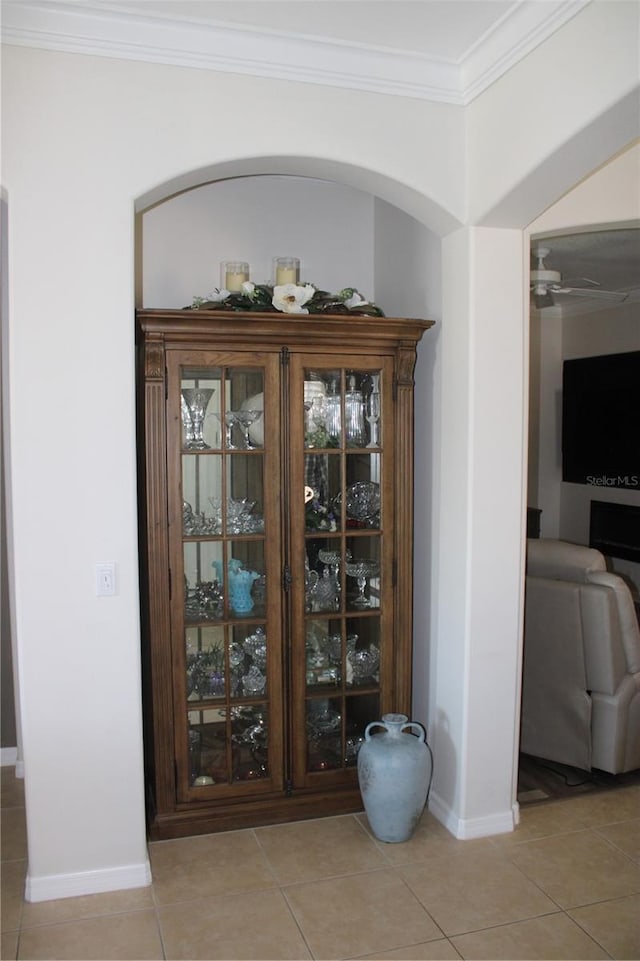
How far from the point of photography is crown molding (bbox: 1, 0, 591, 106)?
2.44 meters

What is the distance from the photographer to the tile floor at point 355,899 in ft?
7.93

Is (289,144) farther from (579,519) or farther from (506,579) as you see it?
(579,519)

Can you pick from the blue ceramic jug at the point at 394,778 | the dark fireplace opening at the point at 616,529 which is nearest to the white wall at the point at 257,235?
the blue ceramic jug at the point at 394,778

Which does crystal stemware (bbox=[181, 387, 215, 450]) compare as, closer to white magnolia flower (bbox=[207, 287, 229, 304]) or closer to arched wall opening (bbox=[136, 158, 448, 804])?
white magnolia flower (bbox=[207, 287, 229, 304])

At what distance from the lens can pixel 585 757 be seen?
355 cm

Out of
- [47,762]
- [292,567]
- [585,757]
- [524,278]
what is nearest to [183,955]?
[47,762]

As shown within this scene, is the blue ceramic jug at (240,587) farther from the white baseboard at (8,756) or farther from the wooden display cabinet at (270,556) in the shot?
the white baseboard at (8,756)

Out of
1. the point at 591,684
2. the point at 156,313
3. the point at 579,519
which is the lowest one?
the point at 591,684

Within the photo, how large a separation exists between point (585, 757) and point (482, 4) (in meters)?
3.03

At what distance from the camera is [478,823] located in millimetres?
3078

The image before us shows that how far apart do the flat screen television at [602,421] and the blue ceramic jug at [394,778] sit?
13.0ft

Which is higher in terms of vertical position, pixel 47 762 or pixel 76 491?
pixel 76 491

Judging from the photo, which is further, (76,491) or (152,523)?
(152,523)

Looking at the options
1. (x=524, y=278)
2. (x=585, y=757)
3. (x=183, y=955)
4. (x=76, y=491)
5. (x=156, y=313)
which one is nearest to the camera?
(x=183, y=955)
